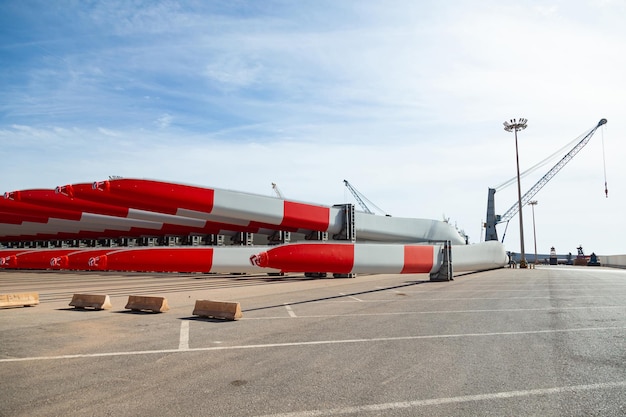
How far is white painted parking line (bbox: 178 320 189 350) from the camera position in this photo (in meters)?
7.84

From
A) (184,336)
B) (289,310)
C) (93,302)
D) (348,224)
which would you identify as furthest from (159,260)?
(184,336)

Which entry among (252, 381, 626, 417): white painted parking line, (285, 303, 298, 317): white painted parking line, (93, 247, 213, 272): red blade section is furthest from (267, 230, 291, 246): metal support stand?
(252, 381, 626, 417): white painted parking line

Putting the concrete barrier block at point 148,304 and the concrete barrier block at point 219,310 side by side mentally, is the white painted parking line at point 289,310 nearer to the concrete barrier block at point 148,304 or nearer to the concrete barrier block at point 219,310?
the concrete barrier block at point 219,310

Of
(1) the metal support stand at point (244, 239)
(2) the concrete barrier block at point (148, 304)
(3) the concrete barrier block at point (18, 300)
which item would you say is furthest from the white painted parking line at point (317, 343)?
(1) the metal support stand at point (244, 239)

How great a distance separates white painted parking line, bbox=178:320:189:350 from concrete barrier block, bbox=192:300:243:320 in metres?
0.60

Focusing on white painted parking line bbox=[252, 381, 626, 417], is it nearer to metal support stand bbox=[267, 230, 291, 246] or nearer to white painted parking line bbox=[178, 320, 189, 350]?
white painted parking line bbox=[178, 320, 189, 350]

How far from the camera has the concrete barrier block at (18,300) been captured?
12.8m

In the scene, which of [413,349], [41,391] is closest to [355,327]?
[413,349]

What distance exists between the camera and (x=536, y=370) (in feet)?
20.4

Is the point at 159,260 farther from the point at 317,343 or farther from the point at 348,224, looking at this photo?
the point at 317,343

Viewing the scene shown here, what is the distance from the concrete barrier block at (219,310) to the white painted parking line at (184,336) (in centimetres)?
60

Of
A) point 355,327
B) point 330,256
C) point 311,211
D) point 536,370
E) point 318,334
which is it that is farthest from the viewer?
point 311,211

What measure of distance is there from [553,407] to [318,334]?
15.8ft

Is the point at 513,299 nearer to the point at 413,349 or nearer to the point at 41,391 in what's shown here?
the point at 413,349
